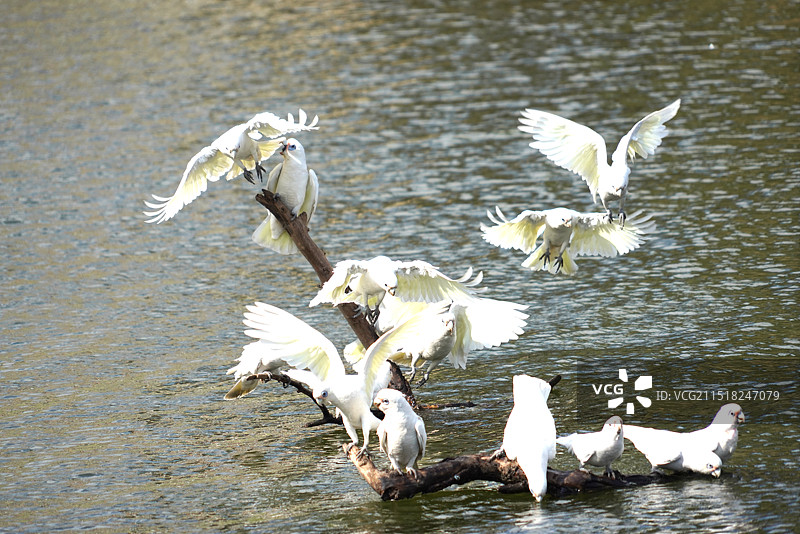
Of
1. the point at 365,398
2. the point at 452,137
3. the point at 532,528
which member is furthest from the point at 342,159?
the point at 532,528

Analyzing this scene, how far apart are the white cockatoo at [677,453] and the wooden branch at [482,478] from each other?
0.20m

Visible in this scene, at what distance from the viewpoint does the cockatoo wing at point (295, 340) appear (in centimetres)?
1027

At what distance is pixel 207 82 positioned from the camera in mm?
29828

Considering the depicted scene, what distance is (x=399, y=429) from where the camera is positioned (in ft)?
31.6

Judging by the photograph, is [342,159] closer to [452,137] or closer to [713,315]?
[452,137]

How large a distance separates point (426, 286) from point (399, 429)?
2.34 meters

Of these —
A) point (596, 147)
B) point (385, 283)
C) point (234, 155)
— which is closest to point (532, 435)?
point (385, 283)

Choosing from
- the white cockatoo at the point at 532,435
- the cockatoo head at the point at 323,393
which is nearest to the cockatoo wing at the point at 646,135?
the white cockatoo at the point at 532,435

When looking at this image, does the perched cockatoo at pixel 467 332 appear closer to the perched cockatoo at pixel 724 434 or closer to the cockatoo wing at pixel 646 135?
the cockatoo wing at pixel 646 135

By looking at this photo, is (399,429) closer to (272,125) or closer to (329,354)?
(329,354)

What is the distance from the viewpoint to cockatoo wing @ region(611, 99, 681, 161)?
39.4ft

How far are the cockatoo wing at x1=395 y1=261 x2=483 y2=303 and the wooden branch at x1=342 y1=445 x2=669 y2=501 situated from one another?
2.17 meters

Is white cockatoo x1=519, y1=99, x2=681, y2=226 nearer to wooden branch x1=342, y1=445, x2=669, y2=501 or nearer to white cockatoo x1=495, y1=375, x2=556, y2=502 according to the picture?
white cockatoo x1=495, y1=375, x2=556, y2=502

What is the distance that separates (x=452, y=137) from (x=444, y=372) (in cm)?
1102
